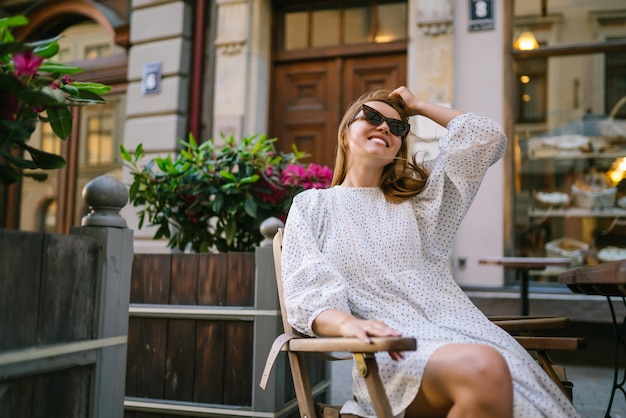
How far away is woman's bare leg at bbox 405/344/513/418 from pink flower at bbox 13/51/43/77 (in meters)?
1.29

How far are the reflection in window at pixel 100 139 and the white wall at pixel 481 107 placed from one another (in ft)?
15.0

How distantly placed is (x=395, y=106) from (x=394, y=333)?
43.5 inches

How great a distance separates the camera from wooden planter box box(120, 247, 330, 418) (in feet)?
8.67

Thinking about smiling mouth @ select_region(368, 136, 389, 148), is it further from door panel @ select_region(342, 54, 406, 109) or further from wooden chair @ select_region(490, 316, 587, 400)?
door panel @ select_region(342, 54, 406, 109)

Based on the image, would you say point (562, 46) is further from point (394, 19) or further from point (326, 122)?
point (326, 122)

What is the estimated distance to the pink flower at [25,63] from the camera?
1384mm

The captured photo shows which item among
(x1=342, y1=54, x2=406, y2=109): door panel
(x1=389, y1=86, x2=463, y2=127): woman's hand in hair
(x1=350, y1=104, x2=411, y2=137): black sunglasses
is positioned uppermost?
(x1=342, y1=54, x2=406, y2=109): door panel

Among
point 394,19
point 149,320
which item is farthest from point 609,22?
point 149,320

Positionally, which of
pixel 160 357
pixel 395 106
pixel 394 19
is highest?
pixel 394 19

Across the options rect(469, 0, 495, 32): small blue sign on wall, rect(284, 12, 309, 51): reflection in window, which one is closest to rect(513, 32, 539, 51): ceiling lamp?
rect(469, 0, 495, 32): small blue sign on wall

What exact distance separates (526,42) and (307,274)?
4646mm

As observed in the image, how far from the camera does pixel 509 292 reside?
17.2 ft

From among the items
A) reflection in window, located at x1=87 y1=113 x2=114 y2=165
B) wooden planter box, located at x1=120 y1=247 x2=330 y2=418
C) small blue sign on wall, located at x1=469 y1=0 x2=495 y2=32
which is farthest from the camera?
reflection in window, located at x1=87 y1=113 x2=114 y2=165

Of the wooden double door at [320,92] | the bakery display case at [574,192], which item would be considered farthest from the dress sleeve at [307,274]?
the wooden double door at [320,92]
